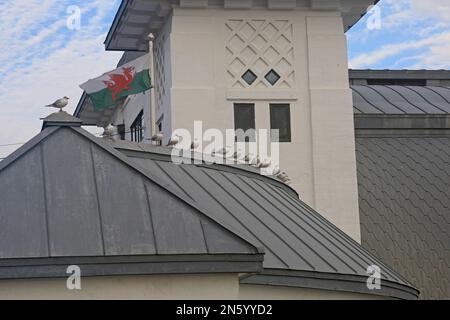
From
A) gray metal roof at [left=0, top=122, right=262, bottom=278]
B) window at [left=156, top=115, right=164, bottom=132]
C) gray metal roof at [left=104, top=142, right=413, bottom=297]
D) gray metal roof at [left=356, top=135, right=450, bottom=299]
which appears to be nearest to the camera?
gray metal roof at [left=0, top=122, right=262, bottom=278]

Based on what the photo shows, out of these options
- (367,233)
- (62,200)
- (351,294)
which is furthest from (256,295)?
(367,233)

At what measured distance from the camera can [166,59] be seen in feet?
95.3

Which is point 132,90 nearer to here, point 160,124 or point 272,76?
point 160,124

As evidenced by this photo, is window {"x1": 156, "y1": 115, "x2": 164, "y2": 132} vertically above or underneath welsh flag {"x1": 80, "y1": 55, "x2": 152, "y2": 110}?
underneath

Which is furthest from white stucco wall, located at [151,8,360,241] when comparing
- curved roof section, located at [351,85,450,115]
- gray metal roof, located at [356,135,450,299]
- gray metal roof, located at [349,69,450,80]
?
gray metal roof, located at [349,69,450,80]

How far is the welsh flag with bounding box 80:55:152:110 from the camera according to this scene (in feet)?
84.1

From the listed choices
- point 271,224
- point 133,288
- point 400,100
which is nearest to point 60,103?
point 133,288

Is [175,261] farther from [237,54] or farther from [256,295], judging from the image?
[237,54]

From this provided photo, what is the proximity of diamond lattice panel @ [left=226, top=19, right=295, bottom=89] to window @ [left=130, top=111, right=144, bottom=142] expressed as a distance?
5.62 meters

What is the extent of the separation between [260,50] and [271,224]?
41.4 feet

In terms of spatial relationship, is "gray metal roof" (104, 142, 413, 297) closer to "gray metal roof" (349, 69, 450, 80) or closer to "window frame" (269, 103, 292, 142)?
"window frame" (269, 103, 292, 142)

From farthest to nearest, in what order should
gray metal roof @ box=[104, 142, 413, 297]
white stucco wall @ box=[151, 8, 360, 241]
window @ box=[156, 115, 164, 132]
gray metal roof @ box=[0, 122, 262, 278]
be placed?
1. window @ box=[156, 115, 164, 132]
2. white stucco wall @ box=[151, 8, 360, 241]
3. gray metal roof @ box=[104, 142, 413, 297]
4. gray metal roof @ box=[0, 122, 262, 278]
